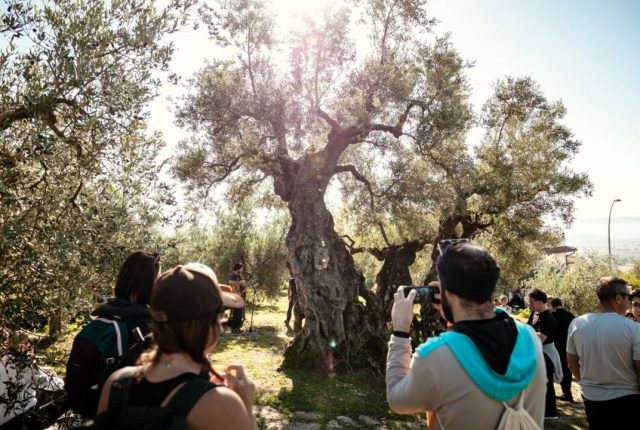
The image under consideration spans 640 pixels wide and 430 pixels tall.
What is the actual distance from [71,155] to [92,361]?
2.84 metres

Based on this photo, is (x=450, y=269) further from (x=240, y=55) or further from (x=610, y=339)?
(x=240, y=55)

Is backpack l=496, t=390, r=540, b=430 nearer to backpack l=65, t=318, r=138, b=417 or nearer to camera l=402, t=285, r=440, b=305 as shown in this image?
camera l=402, t=285, r=440, b=305

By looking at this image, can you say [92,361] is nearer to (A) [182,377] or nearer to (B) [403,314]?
(A) [182,377]

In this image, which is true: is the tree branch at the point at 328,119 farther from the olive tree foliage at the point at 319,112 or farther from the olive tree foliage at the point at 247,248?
the olive tree foliage at the point at 247,248

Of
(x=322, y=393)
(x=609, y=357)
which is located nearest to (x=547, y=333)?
(x=609, y=357)

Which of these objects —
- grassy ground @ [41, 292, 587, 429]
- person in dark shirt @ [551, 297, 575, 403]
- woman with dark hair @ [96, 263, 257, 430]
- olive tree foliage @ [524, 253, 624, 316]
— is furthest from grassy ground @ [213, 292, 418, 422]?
olive tree foliage @ [524, 253, 624, 316]

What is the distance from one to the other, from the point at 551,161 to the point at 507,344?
44.8 feet

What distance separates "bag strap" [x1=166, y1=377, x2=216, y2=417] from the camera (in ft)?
5.22

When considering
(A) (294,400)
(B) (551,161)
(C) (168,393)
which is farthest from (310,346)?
(B) (551,161)

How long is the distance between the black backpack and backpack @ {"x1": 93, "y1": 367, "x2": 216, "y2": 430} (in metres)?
1.17

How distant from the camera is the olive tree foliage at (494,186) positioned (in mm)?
12383

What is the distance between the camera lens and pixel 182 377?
1705 millimetres

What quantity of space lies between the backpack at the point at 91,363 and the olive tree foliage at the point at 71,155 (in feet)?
4.46

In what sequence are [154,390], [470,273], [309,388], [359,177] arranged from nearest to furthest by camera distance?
1. [154,390]
2. [470,273]
3. [309,388]
4. [359,177]
